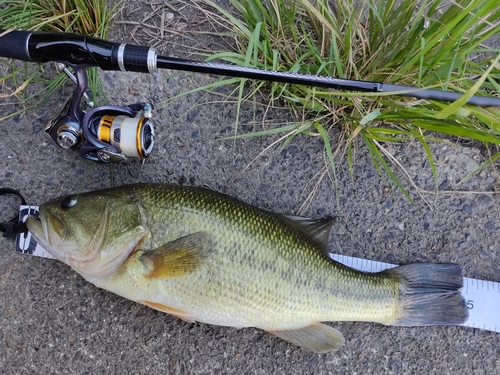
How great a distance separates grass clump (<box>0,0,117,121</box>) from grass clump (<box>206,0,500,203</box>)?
69cm

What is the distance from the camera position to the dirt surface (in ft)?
7.35

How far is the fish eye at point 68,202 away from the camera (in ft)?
6.31

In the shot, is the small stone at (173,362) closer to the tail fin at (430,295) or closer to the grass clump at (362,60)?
the tail fin at (430,295)

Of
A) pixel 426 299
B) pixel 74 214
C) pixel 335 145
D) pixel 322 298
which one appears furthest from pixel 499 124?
pixel 74 214

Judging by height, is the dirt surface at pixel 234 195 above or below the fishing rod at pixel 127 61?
below

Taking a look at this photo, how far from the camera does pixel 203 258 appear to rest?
72.7 inches

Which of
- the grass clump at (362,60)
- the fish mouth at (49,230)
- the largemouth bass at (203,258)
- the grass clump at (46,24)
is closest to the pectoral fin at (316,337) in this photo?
the largemouth bass at (203,258)

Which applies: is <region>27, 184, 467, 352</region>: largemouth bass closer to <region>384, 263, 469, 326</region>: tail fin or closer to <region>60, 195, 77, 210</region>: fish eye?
<region>60, 195, 77, 210</region>: fish eye

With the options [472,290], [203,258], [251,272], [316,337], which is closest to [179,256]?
[203,258]

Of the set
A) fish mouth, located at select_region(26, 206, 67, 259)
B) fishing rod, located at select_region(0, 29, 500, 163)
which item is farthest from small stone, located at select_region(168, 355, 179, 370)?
fishing rod, located at select_region(0, 29, 500, 163)

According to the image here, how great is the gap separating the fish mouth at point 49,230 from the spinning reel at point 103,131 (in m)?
0.38

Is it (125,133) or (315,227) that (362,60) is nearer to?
(315,227)

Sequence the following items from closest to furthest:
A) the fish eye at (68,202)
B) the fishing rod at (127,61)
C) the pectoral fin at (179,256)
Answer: the fishing rod at (127,61) < the pectoral fin at (179,256) < the fish eye at (68,202)

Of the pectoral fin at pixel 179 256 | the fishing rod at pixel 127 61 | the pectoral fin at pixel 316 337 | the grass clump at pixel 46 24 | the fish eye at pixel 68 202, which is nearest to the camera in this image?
the fishing rod at pixel 127 61
